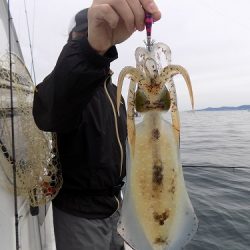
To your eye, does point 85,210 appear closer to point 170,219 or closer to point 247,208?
point 170,219

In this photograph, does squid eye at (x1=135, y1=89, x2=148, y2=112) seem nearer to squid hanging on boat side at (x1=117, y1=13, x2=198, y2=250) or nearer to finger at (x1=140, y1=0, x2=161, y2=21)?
squid hanging on boat side at (x1=117, y1=13, x2=198, y2=250)

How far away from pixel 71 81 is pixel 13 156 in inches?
39.8

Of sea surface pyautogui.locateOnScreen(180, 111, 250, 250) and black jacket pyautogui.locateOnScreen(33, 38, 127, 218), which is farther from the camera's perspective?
sea surface pyautogui.locateOnScreen(180, 111, 250, 250)

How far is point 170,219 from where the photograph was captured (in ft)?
5.44

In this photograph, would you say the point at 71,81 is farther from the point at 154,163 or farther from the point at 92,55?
the point at 154,163

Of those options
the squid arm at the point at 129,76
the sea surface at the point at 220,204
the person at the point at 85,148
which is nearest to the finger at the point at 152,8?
the squid arm at the point at 129,76

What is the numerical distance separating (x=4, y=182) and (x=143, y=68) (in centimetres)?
151

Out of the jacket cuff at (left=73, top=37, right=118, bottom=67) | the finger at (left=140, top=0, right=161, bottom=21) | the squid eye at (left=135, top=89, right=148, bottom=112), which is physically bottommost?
the squid eye at (left=135, top=89, right=148, bottom=112)

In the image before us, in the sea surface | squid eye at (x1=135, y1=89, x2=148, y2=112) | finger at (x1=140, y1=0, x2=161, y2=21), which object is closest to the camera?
finger at (x1=140, y1=0, x2=161, y2=21)

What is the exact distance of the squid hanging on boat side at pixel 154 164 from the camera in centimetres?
146

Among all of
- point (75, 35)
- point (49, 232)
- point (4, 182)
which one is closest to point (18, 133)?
point (4, 182)

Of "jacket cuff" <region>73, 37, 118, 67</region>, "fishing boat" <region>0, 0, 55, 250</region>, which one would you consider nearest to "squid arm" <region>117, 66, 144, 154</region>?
"jacket cuff" <region>73, 37, 118, 67</region>

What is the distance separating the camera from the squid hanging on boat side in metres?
1.46

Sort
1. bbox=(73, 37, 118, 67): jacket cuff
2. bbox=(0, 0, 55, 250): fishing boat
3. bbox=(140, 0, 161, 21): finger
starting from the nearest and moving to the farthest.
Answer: bbox=(140, 0, 161, 21): finger → bbox=(73, 37, 118, 67): jacket cuff → bbox=(0, 0, 55, 250): fishing boat
